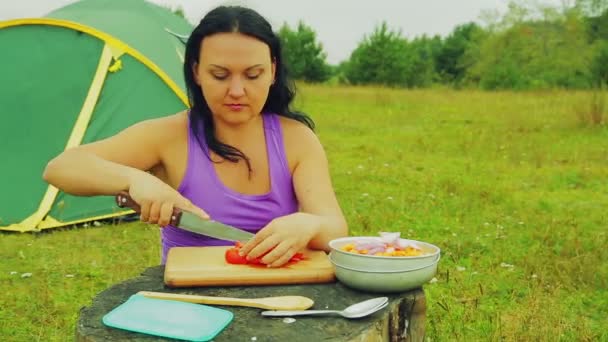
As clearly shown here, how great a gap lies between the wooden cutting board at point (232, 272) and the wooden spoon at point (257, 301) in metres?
0.11

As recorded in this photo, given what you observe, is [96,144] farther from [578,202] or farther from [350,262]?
[578,202]

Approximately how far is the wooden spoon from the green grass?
123 centimetres

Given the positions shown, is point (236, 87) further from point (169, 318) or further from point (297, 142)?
point (169, 318)

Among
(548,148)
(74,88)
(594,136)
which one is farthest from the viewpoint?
(594,136)

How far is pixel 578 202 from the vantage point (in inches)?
220

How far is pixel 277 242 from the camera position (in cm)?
173

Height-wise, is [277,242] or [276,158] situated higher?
[276,158]

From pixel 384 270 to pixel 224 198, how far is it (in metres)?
0.71

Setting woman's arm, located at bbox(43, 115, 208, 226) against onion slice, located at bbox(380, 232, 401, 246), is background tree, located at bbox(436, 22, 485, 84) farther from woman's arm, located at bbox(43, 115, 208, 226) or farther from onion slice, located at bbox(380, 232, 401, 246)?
onion slice, located at bbox(380, 232, 401, 246)

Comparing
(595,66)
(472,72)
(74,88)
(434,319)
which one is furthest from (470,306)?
(472,72)

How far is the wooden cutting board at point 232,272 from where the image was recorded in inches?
65.2

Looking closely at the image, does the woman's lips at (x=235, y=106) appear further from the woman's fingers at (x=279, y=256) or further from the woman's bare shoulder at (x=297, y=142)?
the woman's fingers at (x=279, y=256)

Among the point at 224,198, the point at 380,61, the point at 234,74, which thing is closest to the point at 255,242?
the point at 224,198

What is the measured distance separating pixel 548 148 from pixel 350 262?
22.7 feet
